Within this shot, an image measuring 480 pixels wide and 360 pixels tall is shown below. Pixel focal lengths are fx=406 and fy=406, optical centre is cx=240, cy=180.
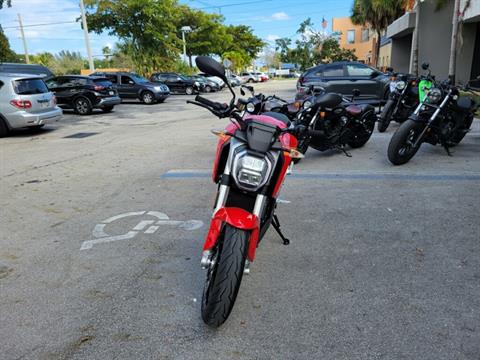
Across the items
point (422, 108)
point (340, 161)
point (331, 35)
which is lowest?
point (340, 161)

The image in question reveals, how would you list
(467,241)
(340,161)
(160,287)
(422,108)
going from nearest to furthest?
(160,287) < (467,241) < (422,108) < (340,161)

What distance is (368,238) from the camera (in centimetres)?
385

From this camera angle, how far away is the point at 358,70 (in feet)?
44.9

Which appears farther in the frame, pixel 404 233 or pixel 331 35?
pixel 331 35

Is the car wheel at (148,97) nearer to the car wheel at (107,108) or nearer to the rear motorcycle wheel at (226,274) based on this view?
the car wheel at (107,108)

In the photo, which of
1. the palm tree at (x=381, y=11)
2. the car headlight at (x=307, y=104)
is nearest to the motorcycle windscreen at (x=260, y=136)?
the car headlight at (x=307, y=104)

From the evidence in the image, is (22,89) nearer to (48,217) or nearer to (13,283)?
(48,217)

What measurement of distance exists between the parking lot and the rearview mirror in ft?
5.14

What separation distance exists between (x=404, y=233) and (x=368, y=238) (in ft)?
1.28

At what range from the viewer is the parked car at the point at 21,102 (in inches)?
389

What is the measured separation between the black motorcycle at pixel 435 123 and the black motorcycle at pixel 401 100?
1.48m

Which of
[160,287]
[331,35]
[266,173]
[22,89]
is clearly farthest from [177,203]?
[331,35]

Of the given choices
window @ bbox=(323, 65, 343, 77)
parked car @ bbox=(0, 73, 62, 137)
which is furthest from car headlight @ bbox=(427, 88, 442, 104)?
parked car @ bbox=(0, 73, 62, 137)

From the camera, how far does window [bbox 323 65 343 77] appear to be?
13594 millimetres
